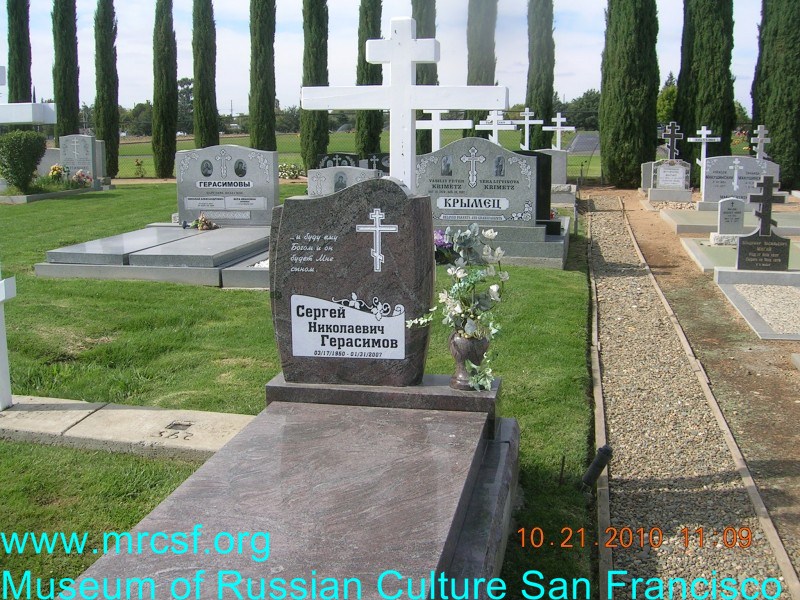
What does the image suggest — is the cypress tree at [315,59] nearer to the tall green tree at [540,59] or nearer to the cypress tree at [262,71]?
the cypress tree at [262,71]

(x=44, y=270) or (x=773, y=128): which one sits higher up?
(x=773, y=128)

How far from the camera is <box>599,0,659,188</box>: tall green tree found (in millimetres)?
22297

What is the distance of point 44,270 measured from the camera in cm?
943

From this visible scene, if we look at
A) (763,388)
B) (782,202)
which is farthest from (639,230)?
Answer: (763,388)

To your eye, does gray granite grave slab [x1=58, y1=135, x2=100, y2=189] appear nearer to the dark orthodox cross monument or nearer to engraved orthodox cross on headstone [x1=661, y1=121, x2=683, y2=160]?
engraved orthodox cross on headstone [x1=661, y1=121, x2=683, y2=160]

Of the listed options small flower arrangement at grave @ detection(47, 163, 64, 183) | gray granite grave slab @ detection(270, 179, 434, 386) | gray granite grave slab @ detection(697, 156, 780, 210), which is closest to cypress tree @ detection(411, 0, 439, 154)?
gray granite grave slab @ detection(697, 156, 780, 210)

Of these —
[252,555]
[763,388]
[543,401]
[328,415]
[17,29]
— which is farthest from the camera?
[17,29]

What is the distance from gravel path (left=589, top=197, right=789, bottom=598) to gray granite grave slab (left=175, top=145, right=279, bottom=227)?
5.88 meters

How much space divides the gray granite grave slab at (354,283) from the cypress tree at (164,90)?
75.2 ft

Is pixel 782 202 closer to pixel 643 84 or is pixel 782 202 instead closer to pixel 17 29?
pixel 643 84

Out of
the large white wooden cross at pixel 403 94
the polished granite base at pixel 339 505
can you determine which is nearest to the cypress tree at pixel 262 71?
the large white wooden cross at pixel 403 94

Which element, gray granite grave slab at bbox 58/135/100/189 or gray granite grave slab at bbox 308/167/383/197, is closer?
gray granite grave slab at bbox 308/167/383/197

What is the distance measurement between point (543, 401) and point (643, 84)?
19.2 metres

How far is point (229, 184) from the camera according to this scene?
11.9m
